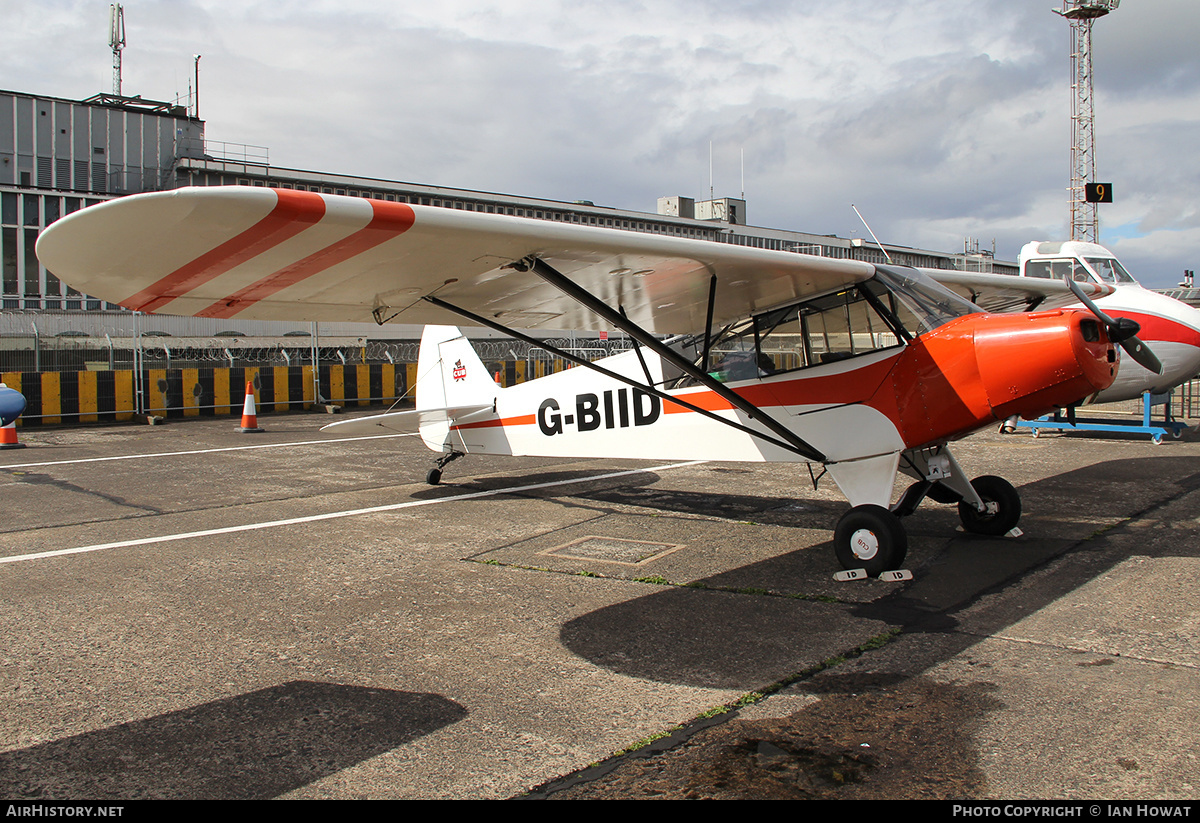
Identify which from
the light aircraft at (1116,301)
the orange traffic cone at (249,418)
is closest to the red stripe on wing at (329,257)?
the light aircraft at (1116,301)

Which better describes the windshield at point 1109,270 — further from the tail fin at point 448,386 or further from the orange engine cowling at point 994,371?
the tail fin at point 448,386

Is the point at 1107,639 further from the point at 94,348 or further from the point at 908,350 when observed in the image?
the point at 94,348

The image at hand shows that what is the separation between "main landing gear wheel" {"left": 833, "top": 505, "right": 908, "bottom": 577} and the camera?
536 centimetres

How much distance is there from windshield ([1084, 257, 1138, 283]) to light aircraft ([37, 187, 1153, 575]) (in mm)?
9312

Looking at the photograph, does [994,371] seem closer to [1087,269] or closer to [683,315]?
[683,315]

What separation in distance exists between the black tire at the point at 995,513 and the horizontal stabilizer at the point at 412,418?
5066 millimetres

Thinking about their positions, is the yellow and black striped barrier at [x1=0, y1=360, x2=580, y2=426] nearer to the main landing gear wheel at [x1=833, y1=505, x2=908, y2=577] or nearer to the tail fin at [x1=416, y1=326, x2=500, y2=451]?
the tail fin at [x1=416, y1=326, x2=500, y2=451]

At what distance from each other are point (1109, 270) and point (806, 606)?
1263 cm

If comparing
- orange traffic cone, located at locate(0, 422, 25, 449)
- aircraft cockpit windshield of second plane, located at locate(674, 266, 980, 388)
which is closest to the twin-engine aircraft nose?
aircraft cockpit windshield of second plane, located at locate(674, 266, 980, 388)

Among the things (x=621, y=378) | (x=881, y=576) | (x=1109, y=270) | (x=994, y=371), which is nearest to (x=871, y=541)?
(x=881, y=576)

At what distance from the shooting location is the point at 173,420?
59.2ft

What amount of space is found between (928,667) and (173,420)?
18073 mm
